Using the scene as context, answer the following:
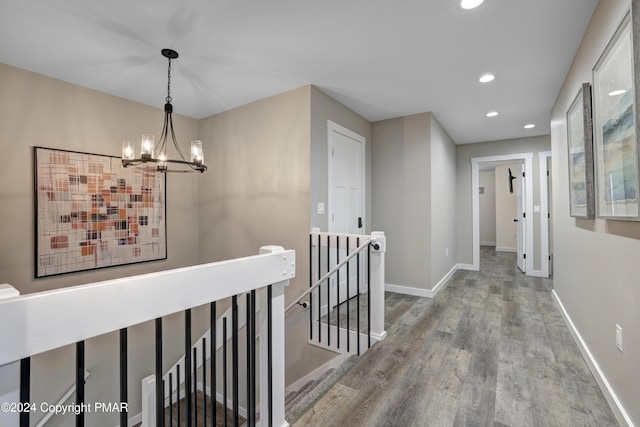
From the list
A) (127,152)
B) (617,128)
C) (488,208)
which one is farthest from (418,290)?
(488,208)

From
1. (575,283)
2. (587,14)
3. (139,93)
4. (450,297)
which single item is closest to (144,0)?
(139,93)

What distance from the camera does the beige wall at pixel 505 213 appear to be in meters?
7.70

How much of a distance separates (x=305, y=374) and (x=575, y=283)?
2.69 metres

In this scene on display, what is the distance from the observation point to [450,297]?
3838mm

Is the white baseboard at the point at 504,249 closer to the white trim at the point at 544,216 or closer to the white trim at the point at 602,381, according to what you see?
the white trim at the point at 544,216

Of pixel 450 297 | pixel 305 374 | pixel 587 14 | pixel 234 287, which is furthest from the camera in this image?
pixel 450 297

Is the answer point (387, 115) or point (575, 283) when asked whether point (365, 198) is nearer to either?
point (387, 115)

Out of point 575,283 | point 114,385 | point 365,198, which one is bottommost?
point 114,385

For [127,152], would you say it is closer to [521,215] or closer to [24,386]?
[24,386]

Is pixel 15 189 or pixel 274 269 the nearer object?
pixel 274 269

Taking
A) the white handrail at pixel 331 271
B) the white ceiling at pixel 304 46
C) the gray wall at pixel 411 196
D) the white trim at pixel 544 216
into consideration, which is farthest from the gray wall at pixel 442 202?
the white handrail at pixel 331 271

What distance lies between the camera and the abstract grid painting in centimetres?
281

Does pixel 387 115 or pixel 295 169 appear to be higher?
pixel 387 115

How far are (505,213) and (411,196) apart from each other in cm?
536
